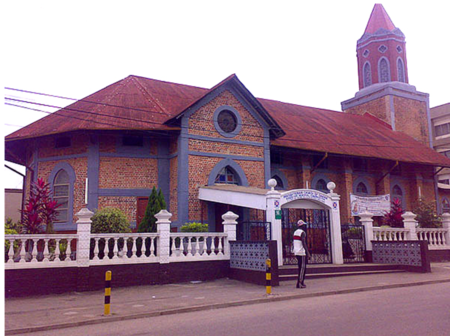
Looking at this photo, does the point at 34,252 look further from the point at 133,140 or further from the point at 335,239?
the point at 335,239

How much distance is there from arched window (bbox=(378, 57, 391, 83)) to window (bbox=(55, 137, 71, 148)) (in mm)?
25483

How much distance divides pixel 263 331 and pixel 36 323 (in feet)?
14.9

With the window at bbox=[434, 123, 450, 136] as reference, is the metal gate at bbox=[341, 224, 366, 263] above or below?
below

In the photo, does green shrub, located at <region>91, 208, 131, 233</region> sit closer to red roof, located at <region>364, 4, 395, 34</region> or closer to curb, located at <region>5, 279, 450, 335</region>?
curb, located at <region>5, 279, 450, 335</region>

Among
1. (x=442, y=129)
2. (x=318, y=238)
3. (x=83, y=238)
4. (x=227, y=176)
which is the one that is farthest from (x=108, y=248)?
(x=442, y=129)

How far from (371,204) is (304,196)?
1197 centimetres

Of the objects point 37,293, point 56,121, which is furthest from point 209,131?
point 37,293

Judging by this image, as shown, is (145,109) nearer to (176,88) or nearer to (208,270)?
(176,88)

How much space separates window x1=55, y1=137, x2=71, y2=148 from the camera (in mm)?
19938

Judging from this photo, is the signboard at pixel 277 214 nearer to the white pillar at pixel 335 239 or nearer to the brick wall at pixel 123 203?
the white pillar at pixel 335 239

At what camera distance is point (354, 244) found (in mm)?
18391

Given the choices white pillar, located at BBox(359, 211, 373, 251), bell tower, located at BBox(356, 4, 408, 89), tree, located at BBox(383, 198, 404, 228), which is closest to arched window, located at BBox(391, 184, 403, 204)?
tree, located at BBox(383, 198, 404, 228)

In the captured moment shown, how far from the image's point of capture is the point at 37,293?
1199 cm

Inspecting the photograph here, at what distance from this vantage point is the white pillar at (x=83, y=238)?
12.6 meters
